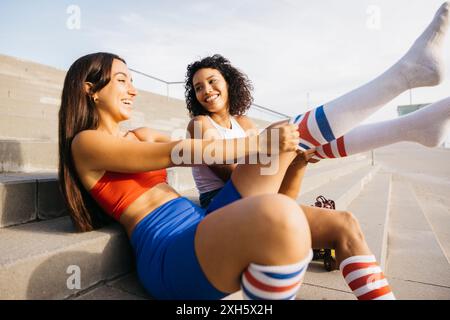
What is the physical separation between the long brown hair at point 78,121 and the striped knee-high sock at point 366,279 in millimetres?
1259

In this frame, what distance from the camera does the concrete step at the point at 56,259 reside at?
1.13m

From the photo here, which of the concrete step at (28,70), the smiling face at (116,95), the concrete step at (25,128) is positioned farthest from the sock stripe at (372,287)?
the concrete step at (28,70)

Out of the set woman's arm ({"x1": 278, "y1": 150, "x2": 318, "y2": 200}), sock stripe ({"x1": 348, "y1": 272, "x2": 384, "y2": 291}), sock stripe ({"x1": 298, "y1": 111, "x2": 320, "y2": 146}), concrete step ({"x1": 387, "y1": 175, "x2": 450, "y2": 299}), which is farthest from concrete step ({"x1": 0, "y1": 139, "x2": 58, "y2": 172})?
concrete step ({"x1": 387, "y1": 175, "x2": 450, "y2": 299})

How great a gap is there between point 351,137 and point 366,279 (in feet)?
2.93

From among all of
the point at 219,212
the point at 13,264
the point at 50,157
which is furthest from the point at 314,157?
the point at 50,157

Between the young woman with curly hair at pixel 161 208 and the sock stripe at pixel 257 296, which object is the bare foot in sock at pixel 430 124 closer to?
the young woman with curly hair at pixel 161 208

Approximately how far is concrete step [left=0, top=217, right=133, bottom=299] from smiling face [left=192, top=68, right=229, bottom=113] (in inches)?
44.0

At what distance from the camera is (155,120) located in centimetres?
682

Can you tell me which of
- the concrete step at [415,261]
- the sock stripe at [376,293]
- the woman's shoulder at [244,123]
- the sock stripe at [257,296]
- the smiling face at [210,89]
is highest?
the smiling face at [210,89]

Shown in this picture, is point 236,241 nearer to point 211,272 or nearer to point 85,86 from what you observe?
point 211,272

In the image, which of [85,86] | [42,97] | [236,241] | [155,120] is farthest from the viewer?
[155,120]

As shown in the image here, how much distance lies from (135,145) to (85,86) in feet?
1.63

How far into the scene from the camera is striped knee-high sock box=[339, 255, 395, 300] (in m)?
1.24

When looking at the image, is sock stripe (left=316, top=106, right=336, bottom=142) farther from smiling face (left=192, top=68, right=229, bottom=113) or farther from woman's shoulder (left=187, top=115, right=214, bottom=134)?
smiling face (left=192, top=68, right=229, bottom=113)
